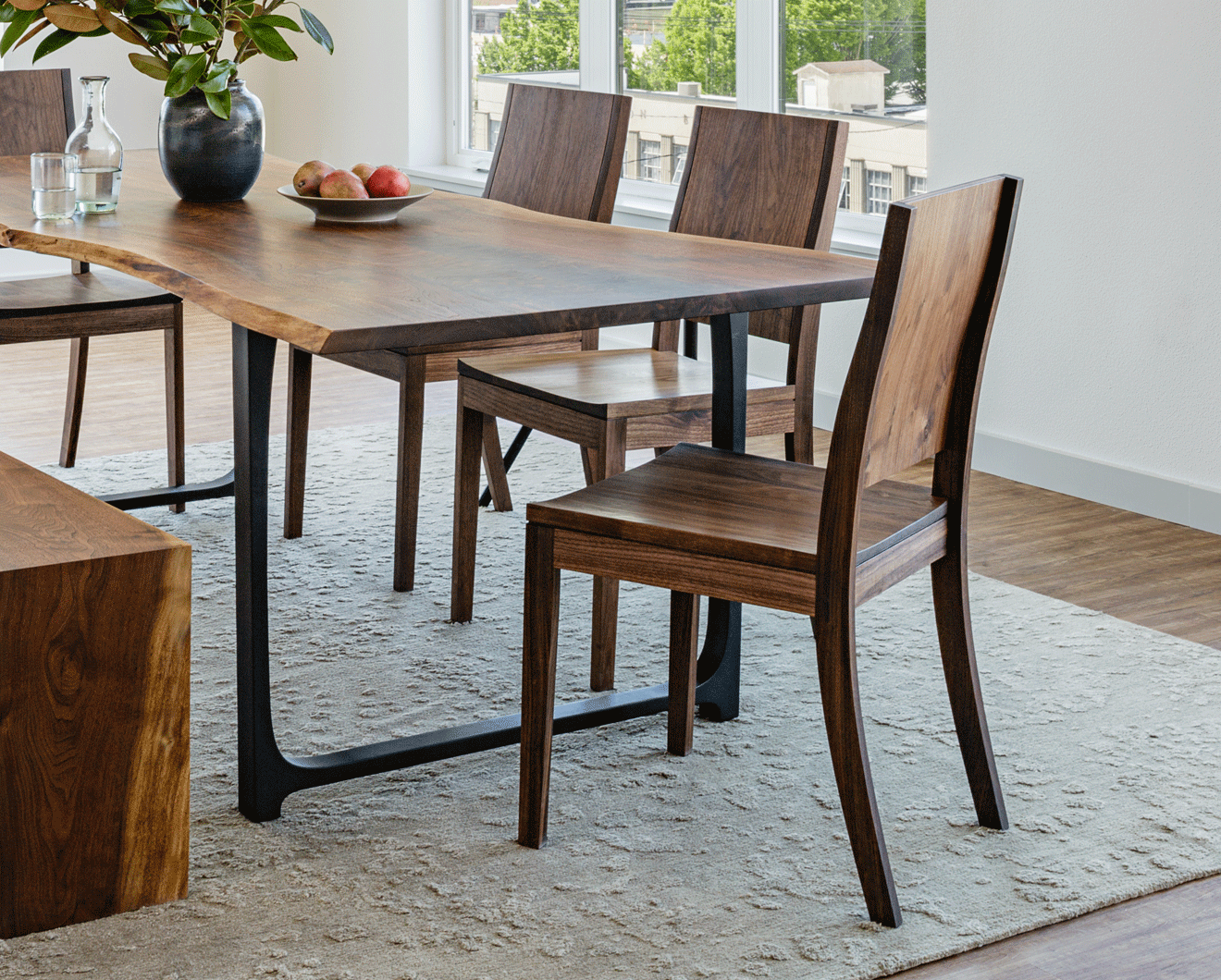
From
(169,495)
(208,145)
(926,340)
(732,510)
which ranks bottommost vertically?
(169,495)

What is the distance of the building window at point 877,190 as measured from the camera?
445cm

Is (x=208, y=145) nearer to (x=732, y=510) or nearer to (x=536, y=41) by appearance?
(x=732, y=510)

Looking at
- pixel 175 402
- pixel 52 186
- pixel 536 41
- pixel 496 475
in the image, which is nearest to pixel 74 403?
pixel 175 402

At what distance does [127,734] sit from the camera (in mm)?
1831

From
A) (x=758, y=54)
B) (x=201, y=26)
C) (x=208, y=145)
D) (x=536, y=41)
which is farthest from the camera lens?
(x=536, y=41)

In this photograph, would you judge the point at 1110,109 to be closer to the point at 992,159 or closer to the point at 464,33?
the point at 992,159

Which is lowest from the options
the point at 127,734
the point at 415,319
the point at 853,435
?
the point at 127,734

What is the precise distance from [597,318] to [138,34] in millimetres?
1186

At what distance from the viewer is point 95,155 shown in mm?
2707

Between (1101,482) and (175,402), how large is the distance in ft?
7.01

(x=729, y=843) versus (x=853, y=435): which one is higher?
(x=853, y=435)

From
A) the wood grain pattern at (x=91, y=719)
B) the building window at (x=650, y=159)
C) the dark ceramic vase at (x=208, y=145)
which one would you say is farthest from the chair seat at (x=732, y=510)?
the building window at (x=650, y=159)

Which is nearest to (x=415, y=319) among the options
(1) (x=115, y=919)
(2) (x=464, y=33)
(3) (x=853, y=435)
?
(3) (x=853, y=435)

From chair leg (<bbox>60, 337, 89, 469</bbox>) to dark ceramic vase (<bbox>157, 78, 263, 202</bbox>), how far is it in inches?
41.6
